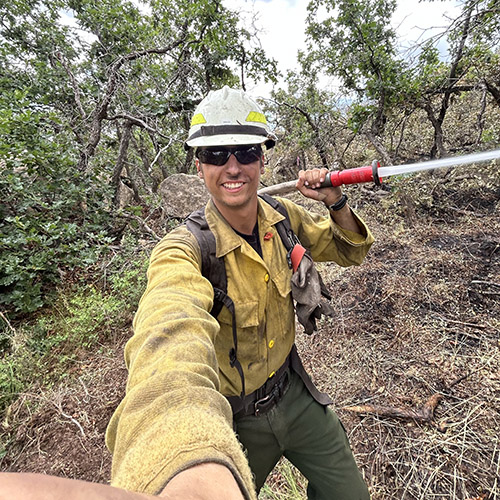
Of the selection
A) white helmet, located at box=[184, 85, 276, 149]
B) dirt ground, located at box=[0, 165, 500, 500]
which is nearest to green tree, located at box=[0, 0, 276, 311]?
dirt ground, located at box=[0, 165, 500, 500]

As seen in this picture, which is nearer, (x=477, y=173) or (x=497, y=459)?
(x=497, y=459)

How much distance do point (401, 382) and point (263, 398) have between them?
1.82 m

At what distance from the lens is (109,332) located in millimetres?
4000

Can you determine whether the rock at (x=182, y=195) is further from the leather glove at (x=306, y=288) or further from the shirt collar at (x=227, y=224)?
the leather glove at (x=306, y=288)

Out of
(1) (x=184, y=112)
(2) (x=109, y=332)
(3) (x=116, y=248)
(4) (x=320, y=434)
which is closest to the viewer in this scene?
(4) (x=320, y=434)

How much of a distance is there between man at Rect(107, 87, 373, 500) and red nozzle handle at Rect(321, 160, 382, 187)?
0.24ft

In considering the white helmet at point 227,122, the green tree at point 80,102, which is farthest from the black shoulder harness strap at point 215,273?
the green tree at point 80,102

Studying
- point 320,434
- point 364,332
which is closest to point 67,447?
point 320,434

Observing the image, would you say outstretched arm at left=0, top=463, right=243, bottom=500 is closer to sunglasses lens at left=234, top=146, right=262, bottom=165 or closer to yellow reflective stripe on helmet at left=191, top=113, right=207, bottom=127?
sunglasses lens at left=234, top=146, right=262, bottom=165

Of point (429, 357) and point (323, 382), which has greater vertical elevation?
point (429, 357)

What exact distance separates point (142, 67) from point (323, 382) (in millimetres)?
7509

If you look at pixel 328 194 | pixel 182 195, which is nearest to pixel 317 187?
pixel 328 194

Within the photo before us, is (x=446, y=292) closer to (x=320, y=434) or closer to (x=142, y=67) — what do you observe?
(x=320, y=434)

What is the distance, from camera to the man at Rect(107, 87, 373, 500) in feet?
3.34
